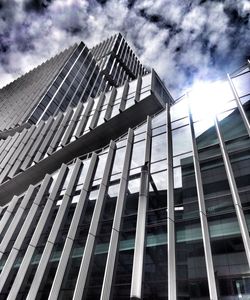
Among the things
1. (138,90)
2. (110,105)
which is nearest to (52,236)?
(110,105)

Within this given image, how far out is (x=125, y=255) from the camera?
11953 millimetres

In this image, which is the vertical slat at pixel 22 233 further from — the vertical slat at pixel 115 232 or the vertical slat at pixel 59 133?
the vertical slat at pixel 59 133

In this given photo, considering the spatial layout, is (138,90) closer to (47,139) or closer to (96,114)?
(96,114)

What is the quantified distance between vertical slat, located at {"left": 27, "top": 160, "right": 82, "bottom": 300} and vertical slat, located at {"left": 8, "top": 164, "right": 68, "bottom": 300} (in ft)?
3.34

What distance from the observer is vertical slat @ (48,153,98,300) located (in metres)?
12.3

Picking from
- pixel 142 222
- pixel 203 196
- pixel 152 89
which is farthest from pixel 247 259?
pixel 152 89

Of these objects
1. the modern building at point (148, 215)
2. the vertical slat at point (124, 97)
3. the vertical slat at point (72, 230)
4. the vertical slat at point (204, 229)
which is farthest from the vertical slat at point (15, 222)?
the vertical slat at point (204, 229)

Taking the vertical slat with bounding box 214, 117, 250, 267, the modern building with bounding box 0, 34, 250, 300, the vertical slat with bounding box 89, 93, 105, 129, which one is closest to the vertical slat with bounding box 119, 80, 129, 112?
the modern building with bounding box 0, 34, 250, 300

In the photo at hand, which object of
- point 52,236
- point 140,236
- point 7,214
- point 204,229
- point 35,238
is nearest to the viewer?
point 204,229

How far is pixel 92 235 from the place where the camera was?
13484 mm

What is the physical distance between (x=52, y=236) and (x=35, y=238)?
1290mm

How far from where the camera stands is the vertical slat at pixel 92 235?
11648 mm

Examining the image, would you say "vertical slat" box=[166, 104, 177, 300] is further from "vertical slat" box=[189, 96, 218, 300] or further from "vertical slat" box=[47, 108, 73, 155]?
"vertical slat" box=[47, 108, 73, 155]

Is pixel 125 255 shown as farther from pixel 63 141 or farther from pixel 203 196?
pixel 63 141
